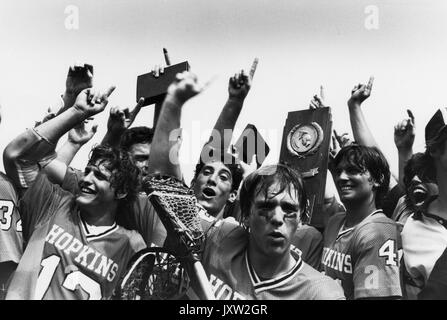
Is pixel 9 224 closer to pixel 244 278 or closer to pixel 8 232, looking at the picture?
pixel 8 232

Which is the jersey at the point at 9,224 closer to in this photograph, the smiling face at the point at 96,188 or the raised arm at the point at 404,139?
the smiling face at the point at 96,188

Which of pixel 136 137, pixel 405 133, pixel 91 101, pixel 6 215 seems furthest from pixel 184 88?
pixel 405 133

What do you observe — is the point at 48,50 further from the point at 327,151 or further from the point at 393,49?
the point at 393,49

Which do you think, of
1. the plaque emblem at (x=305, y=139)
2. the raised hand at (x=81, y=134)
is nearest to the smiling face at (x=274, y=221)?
the plaque emblem at (x=305, y=139)

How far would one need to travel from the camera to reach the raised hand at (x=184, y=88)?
130 inches

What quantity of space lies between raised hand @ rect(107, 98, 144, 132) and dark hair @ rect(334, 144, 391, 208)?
1.05 meters

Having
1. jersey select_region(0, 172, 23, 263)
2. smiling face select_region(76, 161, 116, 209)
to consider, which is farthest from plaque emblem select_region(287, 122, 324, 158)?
jersey select_region(0, 172, 23, 263)

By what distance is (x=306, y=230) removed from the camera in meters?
3.33

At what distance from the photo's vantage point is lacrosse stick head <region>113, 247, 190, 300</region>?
319 centimetres

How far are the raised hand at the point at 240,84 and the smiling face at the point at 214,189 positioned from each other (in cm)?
39

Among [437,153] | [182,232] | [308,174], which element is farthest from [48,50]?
[437,153]

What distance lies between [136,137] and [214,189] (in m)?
0.48

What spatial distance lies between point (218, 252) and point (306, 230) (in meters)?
0.46
